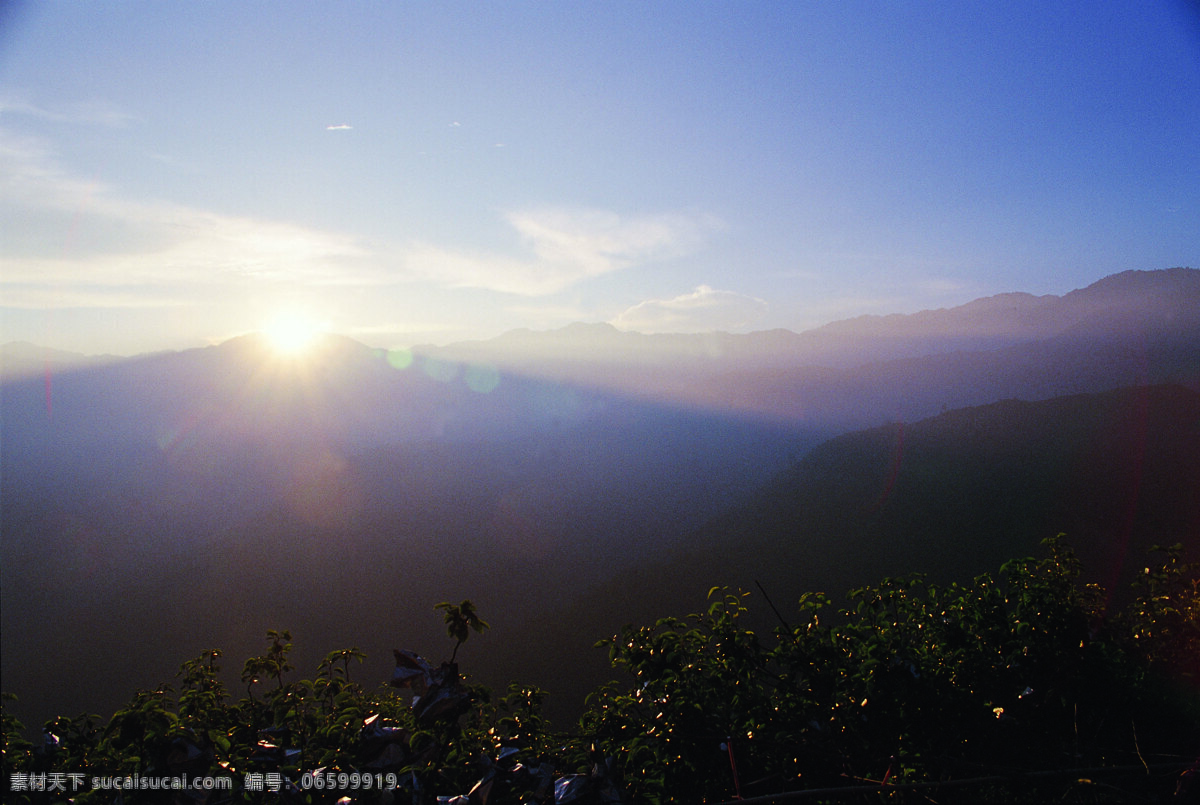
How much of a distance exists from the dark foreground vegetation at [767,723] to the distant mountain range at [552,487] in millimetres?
12671

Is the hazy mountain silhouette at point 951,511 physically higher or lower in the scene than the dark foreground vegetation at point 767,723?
lower

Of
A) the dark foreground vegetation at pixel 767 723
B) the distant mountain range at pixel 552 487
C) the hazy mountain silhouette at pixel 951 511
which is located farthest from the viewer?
the distant mountain range at pixel 552 487

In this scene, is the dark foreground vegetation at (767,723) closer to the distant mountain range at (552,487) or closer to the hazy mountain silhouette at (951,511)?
the hazy mountain silhouette at (951,511)

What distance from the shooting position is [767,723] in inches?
135

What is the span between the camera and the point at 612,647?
3941 mm

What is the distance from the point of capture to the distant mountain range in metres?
21.0

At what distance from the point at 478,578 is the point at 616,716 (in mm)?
30087

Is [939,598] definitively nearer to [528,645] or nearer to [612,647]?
[612,647]

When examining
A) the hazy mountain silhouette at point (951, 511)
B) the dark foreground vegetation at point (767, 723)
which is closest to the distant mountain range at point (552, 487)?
the hazy mountain silhouette at point (951, 511)

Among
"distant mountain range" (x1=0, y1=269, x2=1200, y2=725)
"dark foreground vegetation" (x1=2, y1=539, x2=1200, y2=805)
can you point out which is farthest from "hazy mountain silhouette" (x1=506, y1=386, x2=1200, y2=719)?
"dark foreground vegetation" (x1=2, y1=539, x2=1200, y2=805)

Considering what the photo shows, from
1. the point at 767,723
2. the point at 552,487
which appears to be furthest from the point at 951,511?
the point at 552,487

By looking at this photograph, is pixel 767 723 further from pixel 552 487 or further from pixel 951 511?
pixel 552 487

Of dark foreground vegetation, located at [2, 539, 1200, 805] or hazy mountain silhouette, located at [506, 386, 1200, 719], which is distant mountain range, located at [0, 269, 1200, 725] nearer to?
hazy mountain silhouette, located at [506, 386, 1200, 719]

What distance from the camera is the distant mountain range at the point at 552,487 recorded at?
20953 millimetres
